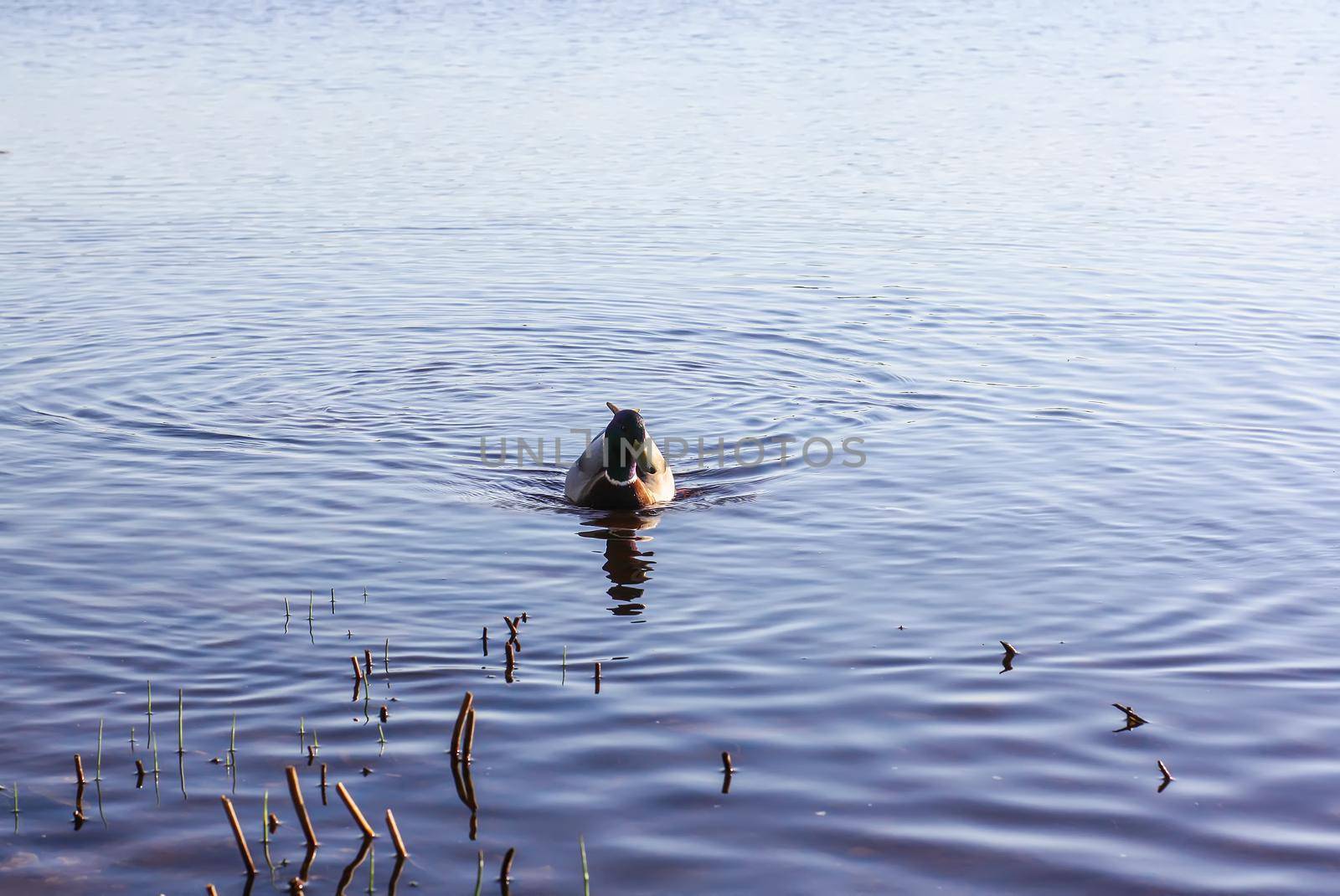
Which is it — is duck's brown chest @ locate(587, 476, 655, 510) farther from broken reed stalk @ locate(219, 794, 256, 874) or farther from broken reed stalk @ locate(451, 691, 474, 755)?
broken reed stalk @ locate(219, 794, 256, 874)

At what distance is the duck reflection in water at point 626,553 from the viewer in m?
9.15

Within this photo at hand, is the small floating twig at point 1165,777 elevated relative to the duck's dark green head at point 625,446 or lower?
lower

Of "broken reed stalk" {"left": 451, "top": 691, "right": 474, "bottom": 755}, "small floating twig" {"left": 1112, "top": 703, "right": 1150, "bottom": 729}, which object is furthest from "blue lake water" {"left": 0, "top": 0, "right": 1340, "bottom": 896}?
"broken reed stalk" {"left": 451, "top": 691, "right": 474, "bottom": 755}

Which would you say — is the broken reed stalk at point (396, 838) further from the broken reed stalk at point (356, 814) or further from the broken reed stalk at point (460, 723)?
the broken reed stalk at point (460, 723)

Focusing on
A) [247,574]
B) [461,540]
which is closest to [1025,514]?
[461,540]

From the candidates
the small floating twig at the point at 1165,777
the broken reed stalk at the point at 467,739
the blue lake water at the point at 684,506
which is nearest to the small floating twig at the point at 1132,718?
the blue lake water at the point at 684,506

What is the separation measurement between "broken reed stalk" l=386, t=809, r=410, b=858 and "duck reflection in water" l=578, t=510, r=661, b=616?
3.03 metres

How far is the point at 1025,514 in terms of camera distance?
1076 centimetres

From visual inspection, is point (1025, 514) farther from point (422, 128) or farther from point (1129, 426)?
point (422, 128)

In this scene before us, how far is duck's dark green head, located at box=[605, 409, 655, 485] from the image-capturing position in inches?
420

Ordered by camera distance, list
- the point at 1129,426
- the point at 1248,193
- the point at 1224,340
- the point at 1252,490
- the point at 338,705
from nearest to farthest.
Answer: the point at 338,705
the point at 1252,490
the point at 1129,426
the point at 1224,340
the point at 1248,193

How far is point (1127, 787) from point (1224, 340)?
10.4m

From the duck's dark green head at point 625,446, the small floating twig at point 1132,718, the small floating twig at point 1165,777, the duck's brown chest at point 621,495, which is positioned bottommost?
the small floating twig at point 1165,777

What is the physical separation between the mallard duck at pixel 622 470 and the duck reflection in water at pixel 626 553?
14 centimetres
